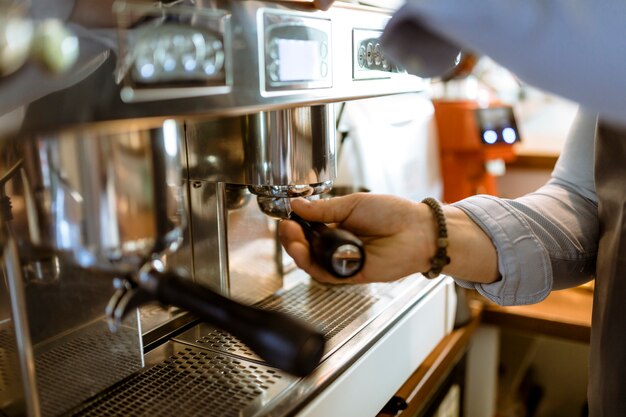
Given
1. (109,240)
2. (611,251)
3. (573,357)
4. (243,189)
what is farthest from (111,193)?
(573,357)

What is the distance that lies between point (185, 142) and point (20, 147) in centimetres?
27

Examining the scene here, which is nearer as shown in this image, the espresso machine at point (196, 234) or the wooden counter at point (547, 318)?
the espresso machine at point (196, 234)

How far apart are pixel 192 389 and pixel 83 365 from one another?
0.10 m

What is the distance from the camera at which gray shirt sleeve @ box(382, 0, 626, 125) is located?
380 mm

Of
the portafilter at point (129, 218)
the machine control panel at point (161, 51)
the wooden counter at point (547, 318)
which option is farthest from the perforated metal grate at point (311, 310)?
the wooden counter at point (547, 318)

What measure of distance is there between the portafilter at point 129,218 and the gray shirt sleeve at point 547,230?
29cm

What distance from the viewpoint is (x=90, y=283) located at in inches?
21.6

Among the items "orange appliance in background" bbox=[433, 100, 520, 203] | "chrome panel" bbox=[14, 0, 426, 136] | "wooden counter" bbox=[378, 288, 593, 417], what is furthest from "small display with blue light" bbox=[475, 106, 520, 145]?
"chrome panel" bbox=[14, 0, 426, 136]

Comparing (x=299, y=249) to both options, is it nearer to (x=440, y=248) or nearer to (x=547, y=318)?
(x=440, y=248)

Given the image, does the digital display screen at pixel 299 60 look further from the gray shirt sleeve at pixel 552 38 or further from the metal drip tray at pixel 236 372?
the metal drip tray at pixel 236 372

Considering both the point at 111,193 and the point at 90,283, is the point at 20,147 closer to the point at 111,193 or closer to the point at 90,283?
the point at 111,193

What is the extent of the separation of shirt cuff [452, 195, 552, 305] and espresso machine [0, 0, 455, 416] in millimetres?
140

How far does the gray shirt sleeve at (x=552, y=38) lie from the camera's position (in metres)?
0.38

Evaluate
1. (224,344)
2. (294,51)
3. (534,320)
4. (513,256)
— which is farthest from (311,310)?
(534,320)
